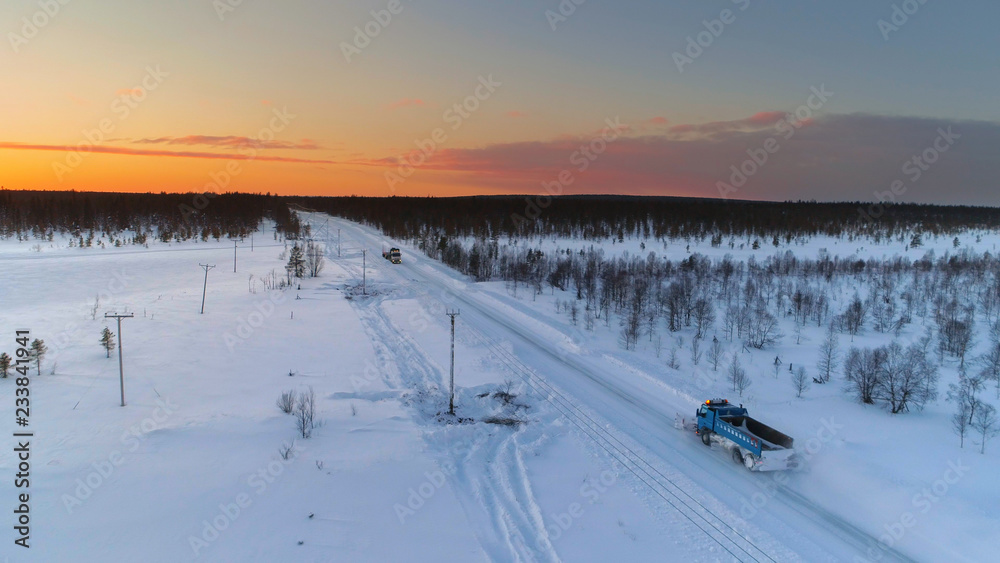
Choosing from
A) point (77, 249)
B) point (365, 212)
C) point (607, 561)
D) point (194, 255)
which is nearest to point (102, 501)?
point (607, 561)

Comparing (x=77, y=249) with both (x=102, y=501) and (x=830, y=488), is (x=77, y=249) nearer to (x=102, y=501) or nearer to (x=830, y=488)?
(x=102, y=501)

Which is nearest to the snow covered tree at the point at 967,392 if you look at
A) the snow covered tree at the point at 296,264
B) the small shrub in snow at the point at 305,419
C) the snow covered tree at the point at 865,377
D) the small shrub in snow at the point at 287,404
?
the snow covered tree at the point at 865,377

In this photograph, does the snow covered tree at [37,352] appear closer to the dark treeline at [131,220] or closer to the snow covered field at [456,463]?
the snow covered field at [456,463]

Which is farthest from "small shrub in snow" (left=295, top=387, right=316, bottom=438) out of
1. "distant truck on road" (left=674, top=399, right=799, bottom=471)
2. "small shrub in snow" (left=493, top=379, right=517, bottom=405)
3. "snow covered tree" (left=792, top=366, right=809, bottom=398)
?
"snow covered tree" (left=792, top=366, right=809, bottom=398)

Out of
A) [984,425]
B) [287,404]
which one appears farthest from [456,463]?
[984,425]

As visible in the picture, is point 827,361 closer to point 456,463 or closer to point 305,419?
point 456,463

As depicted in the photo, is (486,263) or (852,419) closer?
(852,419)
